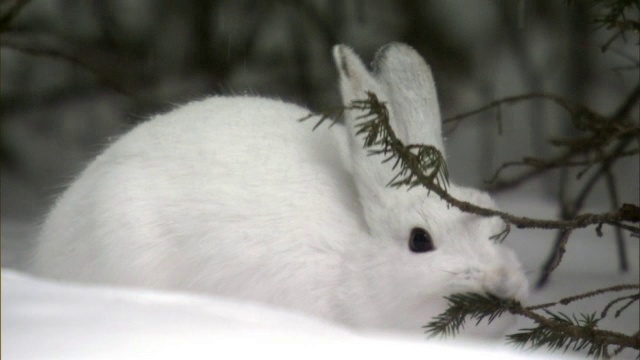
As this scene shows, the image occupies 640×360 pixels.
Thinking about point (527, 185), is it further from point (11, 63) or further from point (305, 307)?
point (11, 63)

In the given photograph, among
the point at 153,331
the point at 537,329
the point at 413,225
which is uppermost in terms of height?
the point at 413,225

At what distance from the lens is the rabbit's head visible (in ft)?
2.59

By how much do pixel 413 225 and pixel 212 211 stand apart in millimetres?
185

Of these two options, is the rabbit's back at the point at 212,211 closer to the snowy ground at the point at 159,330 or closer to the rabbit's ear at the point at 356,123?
the rabbit's ear at the point at 356,123

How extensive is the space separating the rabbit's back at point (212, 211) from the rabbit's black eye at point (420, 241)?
6cm

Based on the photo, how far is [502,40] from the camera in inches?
41.6

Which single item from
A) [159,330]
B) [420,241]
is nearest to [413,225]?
[420,241]

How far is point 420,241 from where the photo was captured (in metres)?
0.83

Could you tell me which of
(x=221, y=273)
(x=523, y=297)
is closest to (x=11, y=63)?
(x=221, y=273)

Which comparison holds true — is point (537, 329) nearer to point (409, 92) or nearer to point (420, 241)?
point (420, 241)

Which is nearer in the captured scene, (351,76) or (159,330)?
(159,330)

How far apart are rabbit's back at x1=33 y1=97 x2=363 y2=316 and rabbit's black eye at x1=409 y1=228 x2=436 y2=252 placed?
6cm

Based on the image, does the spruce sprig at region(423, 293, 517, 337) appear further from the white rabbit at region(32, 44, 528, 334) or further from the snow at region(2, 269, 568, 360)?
the snow at region(2, 269, 568, 360)

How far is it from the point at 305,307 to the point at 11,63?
46 centimetres
